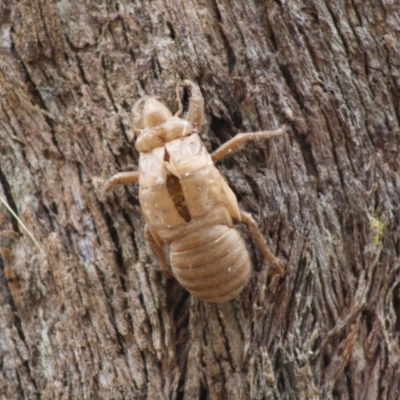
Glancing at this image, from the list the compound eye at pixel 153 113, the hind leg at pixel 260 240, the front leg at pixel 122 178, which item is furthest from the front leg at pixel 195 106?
the hind leg at pixel 260 240

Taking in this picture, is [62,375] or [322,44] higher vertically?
[322,44]

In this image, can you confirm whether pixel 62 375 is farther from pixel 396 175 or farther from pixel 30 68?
pixel 396 175

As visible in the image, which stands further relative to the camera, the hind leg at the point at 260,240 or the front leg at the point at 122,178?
the front leg at the point at 122,178

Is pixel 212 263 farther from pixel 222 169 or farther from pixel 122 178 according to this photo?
pixel 122 178

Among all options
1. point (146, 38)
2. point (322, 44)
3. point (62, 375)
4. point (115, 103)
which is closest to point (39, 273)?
point (62, 375)

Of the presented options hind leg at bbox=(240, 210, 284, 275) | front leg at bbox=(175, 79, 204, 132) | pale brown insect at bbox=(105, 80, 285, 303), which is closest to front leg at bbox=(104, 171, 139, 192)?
pale brown insect at bbox=(105, 80, 285, 303)

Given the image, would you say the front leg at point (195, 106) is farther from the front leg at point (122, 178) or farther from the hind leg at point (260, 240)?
the hind leg at point (260, 240)

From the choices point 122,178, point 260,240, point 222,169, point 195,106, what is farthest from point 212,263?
point 195,106
